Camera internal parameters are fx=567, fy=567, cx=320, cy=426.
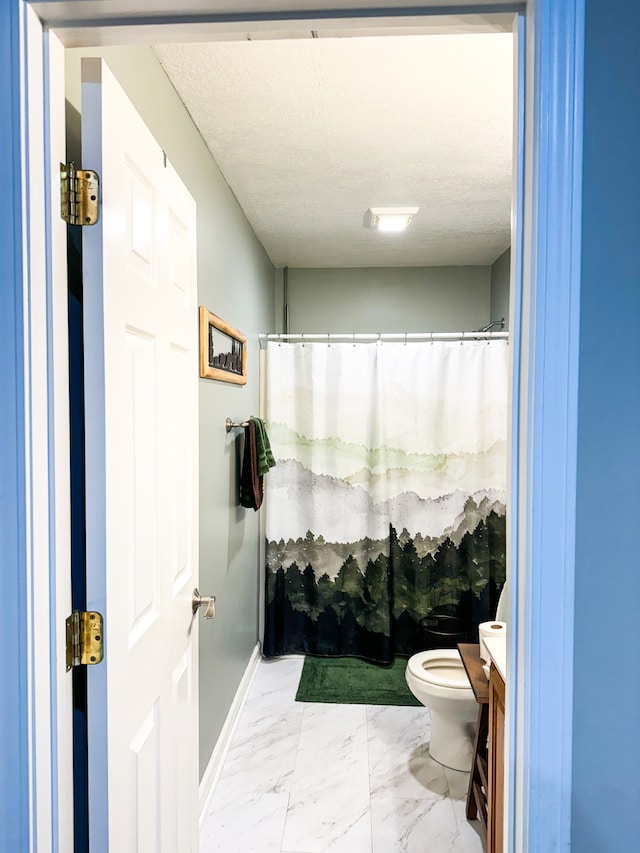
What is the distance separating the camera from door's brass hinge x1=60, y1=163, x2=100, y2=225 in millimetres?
894

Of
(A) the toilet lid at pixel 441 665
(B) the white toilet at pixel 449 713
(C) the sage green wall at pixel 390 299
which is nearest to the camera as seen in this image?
(B) the white toilet at pixel 449 713

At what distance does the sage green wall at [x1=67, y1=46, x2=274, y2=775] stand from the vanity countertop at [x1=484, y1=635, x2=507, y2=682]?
3.32 feet

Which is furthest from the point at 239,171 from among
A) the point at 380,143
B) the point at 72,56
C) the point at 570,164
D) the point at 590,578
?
the point at 590,578

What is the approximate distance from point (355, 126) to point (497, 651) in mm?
1800

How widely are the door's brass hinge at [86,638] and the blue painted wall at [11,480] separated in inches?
5.0

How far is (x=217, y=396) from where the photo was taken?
2305 mm

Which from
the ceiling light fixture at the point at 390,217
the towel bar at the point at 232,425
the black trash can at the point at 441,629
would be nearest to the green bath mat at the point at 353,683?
the black trash can at the point at 441,629

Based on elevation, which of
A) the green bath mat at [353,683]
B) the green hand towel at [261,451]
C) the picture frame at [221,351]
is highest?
the picture frame at [221,351]

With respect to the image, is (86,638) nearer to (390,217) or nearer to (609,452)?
A: (609,452)

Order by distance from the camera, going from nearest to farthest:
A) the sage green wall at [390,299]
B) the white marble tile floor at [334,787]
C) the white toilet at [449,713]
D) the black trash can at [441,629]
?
the white marble tile floor at [334,787]
the white toilet at [449,713]
the black trash can at [441,629]
the sage green wall at [390,299]

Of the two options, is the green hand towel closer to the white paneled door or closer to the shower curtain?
the shower curtain

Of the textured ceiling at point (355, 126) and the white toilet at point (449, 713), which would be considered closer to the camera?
the textured ceiling at point (355, 126)

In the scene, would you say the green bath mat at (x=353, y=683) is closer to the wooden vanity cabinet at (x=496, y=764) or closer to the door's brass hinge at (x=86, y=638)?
the wooden vanity cabinet at (x=496, y=764)

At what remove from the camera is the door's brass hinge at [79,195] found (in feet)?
2.93
